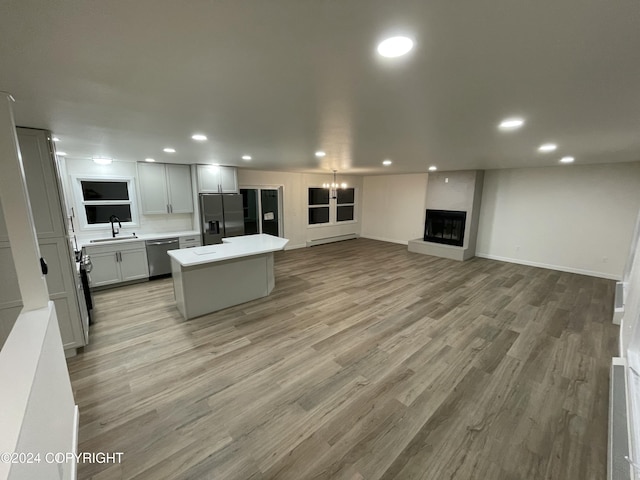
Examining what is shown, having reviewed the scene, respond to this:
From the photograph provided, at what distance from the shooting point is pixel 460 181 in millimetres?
6461

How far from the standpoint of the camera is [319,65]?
1.26m

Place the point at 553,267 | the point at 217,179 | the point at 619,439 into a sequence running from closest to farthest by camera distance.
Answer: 1. the point at 619,439
2. the point at 217,179
3. the point at 553,267

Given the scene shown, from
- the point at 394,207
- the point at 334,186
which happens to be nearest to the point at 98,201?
the point at 334,186

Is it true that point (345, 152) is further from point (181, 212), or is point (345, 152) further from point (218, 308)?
point (181, 212)

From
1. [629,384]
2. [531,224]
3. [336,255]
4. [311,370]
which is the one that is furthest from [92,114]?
[531,224]

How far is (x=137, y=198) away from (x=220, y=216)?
1603 mm

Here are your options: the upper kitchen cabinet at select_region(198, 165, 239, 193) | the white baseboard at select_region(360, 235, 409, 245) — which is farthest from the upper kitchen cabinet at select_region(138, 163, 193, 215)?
the white baseboard at select_region(360, 235, 409, 245)

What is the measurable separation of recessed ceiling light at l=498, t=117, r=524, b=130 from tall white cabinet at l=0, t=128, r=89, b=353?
4332 mm

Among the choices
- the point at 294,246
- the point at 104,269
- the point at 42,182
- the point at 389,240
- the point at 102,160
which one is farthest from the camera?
the point at 389,240

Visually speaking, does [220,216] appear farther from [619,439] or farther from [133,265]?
[619,439]

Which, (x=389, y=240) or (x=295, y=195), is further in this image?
(x=389, y=240)

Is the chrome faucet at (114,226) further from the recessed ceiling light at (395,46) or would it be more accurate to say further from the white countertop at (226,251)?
the recessed ceiling light at (395,46)

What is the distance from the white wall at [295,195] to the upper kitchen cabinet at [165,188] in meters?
1.29

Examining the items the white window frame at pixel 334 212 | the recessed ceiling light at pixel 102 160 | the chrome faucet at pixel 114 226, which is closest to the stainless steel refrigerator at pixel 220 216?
the chrome faucet at pixel 114 226
